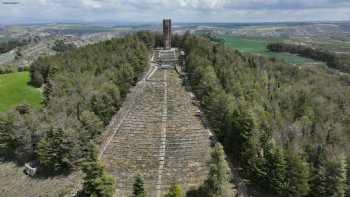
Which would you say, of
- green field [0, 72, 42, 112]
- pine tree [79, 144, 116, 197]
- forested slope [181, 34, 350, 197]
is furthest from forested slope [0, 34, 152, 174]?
forested slope [181, 34, 350, 197]

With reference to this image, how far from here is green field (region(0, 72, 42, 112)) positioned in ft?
A: 223

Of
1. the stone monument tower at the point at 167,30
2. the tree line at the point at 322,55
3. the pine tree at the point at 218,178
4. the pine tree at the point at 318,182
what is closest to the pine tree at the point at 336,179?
the pine tree at the point at 318,182

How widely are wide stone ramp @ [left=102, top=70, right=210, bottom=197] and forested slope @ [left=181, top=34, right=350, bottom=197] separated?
3993mm

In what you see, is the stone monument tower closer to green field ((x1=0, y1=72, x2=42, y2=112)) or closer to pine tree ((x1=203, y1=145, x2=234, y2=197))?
green field ((x1=0, y1=72, x2=42, y2=112))

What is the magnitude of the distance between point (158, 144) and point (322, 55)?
306 feet

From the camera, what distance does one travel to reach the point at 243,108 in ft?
130

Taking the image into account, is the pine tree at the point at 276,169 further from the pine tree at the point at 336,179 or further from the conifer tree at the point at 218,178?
the conifer tree at the point at 218,178

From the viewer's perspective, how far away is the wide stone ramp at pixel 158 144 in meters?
36.9

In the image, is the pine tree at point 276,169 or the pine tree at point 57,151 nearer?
the pine tree at point 276,169

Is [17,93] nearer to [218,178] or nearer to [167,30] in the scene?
[167,30]

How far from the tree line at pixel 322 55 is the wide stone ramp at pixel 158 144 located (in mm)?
71633

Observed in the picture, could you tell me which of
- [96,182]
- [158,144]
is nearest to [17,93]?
[158,144]

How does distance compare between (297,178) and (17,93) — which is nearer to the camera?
(297,178)

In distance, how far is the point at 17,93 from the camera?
71938 millimetres
